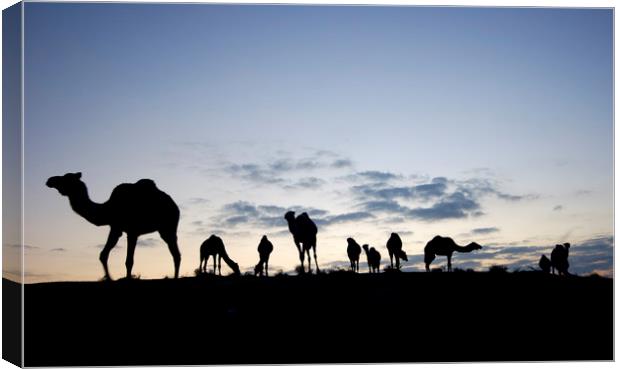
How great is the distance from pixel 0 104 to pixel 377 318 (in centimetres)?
730

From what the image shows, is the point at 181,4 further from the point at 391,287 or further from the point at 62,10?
the point at 391,287

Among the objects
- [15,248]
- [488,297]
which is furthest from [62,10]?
[488,297]

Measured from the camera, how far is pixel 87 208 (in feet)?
62.6

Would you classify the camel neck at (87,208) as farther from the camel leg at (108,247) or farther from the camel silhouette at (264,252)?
the camel silhouette at (264,252)

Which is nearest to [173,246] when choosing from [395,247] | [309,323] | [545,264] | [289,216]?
[289,216]

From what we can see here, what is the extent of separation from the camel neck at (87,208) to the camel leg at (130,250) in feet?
1.87

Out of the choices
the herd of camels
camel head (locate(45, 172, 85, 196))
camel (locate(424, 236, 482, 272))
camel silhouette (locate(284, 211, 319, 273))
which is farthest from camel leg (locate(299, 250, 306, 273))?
camel head (locate(45, 172, 85, 196))

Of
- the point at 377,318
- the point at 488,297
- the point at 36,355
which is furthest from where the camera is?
the point at 488,297

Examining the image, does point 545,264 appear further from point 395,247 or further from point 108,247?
point 108,247

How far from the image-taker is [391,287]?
739 inches

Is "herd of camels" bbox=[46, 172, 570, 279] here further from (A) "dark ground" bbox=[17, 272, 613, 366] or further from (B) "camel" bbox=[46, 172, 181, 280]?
(A) "dark ground" bbox=[17, 272, 613, 366]

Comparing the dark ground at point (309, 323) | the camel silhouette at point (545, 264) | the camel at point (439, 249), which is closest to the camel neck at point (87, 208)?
the dark ground at point (309, 323)

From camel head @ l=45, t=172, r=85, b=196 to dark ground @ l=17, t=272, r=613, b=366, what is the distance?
1.80m

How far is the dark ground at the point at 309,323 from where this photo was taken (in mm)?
15781
